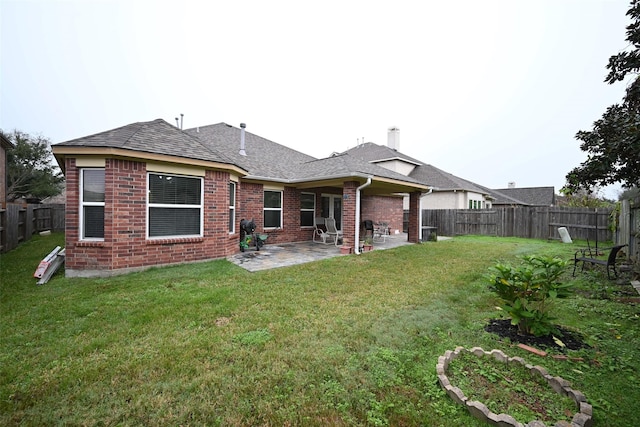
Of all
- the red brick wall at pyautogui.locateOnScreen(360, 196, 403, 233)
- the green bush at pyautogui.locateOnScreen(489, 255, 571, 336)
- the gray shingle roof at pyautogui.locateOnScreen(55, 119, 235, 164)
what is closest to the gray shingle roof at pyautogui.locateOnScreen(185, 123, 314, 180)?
the gray shingle roof at pyautogui.locateOnScreen(55, 119, 235, 164)

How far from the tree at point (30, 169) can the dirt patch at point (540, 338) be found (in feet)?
106

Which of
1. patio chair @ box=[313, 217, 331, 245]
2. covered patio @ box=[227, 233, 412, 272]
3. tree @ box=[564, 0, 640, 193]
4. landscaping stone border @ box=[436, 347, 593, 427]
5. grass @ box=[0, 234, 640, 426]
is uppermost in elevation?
tree @ box=[564, 0, 640, 193]

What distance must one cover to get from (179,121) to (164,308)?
11142mm

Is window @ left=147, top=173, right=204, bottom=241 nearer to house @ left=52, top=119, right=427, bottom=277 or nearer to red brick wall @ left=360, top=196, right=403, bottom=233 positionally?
house @ left=52, top=119, right=427, bottom=277

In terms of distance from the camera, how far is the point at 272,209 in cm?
1103

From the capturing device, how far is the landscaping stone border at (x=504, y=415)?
1.90 m

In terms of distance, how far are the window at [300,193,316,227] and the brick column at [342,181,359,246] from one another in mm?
3090

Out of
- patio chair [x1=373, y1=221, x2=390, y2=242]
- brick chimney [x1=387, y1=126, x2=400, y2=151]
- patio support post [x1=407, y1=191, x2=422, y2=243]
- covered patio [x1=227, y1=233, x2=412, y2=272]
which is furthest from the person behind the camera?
brick chimney [x1=387, y1=126, x2=400, y2=151]

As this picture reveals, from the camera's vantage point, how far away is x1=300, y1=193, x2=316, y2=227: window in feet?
39.4

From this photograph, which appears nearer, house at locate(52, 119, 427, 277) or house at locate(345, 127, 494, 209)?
house at locate(52, 119, 427, 277)

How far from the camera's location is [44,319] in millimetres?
3852

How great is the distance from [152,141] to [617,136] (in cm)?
898

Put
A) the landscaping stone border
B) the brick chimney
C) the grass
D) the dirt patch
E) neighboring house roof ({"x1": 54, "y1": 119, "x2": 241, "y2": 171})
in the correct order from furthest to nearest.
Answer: the brick chimney → neighboring house roof ({"x1": 54, "y1": 119, "x2": 241, "y2": 171}) → the dirt patch → the grass → the landscaping stone border

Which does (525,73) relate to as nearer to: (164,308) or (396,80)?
(396,80)
